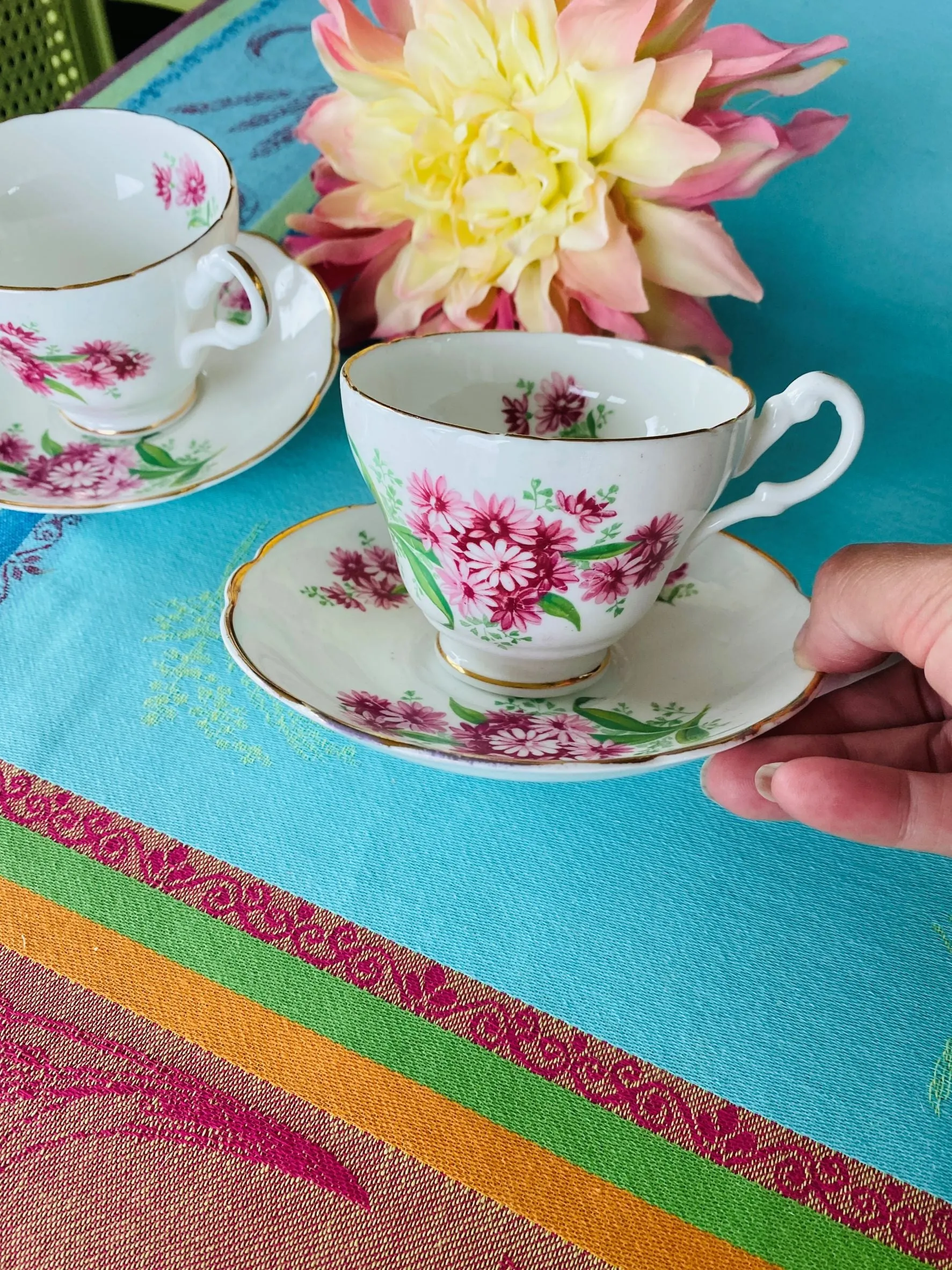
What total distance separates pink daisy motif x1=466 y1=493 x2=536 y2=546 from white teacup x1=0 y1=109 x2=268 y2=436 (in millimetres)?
251

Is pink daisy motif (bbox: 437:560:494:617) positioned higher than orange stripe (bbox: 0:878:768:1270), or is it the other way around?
pink daisy motif (bbox: 437:560:494:617)

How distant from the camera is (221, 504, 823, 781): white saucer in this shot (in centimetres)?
38

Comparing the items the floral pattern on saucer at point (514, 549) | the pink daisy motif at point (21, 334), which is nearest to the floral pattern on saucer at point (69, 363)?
the pink daisy motif at point (21, 334)

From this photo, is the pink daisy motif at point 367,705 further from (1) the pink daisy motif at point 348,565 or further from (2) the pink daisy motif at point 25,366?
(2) the pink daisy motif at point 25,366

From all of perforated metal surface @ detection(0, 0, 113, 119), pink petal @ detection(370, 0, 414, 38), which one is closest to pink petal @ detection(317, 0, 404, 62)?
pink petal @ detection(370, 0, 414, 38)

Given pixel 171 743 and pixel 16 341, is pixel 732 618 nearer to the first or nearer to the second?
pixel 171 743

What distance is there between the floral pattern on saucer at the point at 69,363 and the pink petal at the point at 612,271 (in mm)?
239

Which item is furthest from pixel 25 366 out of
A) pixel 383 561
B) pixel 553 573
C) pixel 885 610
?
pixel 885 610

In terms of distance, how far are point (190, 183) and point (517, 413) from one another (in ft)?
1.02

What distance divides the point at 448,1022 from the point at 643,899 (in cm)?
9

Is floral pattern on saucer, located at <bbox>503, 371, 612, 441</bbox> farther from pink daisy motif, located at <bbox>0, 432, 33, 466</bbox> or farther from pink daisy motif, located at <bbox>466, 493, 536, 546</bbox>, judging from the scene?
pink daisy motif, located at <bbox>0, 432, 33, 466</bbox>

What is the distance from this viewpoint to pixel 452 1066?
365mm

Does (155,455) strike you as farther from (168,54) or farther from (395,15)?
(168,54)

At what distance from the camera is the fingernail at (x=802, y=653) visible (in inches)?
16.6
